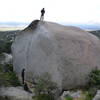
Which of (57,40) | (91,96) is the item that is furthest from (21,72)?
(91,96)

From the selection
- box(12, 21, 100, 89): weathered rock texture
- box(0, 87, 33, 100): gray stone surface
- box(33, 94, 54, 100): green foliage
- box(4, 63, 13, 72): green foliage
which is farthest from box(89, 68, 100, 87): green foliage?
box(4, 63, 13, 72): green foliage

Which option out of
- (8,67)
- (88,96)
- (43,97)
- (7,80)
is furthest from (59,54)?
(8,67)

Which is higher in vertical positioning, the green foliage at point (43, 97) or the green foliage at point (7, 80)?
the green foliage at point (7, 80)

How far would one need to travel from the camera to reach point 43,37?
64.6 feet

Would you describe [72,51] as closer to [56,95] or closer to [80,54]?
[80,54]

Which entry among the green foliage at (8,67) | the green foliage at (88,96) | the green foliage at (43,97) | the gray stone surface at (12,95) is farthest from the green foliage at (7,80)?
the green foliage at (88,96)

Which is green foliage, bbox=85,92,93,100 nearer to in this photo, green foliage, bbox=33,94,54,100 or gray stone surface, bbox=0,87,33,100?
green foliage, bbox=33,94,54,100

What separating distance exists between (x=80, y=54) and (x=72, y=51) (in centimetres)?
61

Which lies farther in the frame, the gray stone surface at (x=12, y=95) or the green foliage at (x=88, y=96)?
the green foliage at (x=88, y=96)

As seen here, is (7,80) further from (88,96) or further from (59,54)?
(88,96)

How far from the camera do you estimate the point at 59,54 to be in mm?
18359

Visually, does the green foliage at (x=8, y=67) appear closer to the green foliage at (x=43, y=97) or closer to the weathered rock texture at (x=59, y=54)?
the weathered rock texture at (x=59, y=54)

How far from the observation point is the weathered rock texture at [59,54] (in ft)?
60.0

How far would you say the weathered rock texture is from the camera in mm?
18297
